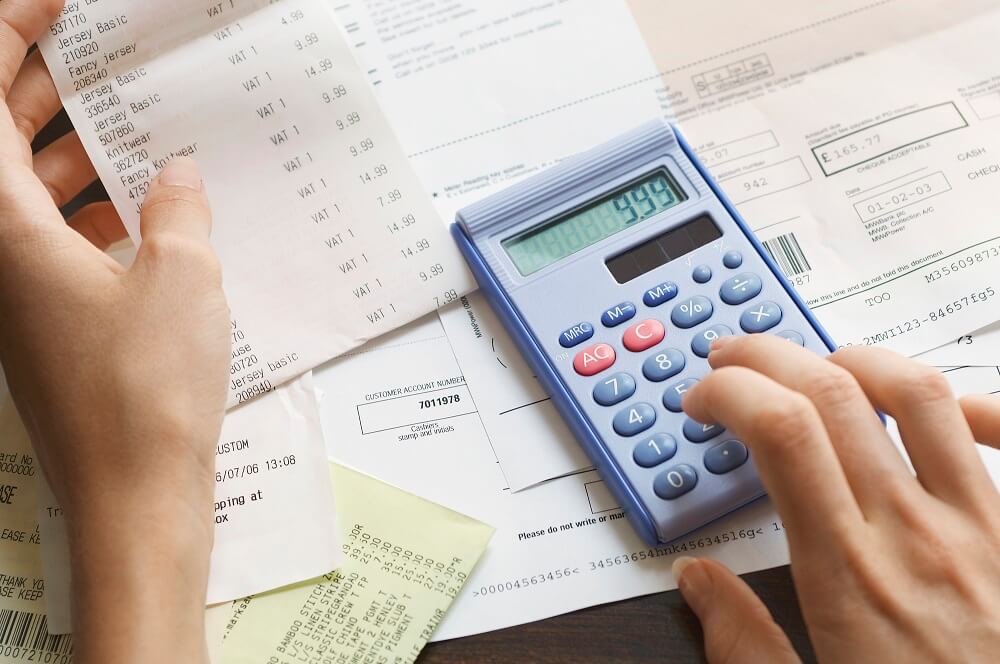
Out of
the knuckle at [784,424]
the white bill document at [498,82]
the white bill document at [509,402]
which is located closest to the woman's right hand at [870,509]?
the knuckle at [784,424]

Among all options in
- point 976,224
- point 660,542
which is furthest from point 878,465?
point 976,224

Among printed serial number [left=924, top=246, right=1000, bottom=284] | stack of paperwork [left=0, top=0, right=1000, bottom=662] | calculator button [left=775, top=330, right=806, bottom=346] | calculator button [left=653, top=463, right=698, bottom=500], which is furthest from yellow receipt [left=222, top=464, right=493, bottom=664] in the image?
printed serial number [left=924, top=246, right=1000, bottom=284]

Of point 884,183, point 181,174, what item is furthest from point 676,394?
point 181,174

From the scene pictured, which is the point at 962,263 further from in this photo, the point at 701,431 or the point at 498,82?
the point at 498,82

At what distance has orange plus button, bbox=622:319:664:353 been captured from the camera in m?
0.52

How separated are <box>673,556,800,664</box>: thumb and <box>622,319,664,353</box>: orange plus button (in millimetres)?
124

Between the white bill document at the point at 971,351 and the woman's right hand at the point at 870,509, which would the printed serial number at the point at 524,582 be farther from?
the white bill document at the point at 971,351

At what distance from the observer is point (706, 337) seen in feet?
1.69

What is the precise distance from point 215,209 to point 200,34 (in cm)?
11

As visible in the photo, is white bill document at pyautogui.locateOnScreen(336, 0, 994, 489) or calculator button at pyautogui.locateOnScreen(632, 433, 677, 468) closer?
calculator button at pyautogui.locateOnScreen(632, 433, 677, 468)

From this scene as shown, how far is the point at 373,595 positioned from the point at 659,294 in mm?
243

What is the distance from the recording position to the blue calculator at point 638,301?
491 millimetres

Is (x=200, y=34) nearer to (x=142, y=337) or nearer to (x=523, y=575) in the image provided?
(x=142, y=337)

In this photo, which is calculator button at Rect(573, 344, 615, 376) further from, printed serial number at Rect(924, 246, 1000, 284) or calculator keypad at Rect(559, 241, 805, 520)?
printed serial number at Rect(924, 246, 1000, 284)
